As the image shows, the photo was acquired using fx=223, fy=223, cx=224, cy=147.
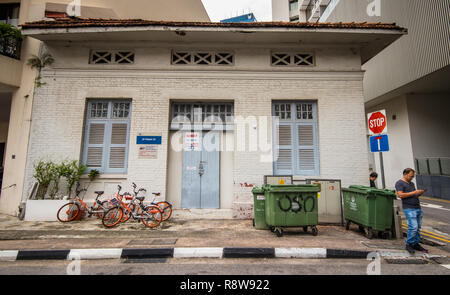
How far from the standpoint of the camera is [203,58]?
778cm

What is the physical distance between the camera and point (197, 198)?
24.5 feet

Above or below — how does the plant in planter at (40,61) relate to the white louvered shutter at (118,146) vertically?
above

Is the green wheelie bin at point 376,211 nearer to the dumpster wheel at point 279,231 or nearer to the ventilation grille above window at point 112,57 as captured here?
the dumpster wheel at point 279,231

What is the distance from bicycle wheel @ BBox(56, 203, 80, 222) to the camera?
6.64 metres

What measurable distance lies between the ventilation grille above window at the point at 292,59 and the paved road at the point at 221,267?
20.5 ft

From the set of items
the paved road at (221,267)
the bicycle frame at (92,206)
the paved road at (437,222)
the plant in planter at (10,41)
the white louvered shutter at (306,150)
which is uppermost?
the plant in planter at (10,41)

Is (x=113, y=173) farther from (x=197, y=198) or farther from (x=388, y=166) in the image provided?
(x=388, y=166)

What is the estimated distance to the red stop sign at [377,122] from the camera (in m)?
5.91

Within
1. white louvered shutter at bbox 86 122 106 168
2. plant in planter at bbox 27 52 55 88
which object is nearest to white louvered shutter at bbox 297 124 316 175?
white louvered shutter at bbox 86 122 106 168

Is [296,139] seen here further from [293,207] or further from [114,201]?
[114,201]

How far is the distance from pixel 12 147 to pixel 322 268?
31.7 feet

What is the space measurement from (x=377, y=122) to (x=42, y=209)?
32.8 feet

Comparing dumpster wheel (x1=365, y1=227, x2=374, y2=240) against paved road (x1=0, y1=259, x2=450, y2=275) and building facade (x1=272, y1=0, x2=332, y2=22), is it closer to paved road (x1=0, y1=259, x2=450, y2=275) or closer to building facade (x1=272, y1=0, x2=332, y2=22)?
paved road (x1=0, y1=259, x2=450, y2=275)

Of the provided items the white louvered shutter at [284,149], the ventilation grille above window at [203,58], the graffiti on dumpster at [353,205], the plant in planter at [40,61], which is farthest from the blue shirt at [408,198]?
the plant in planter at [40,61]
